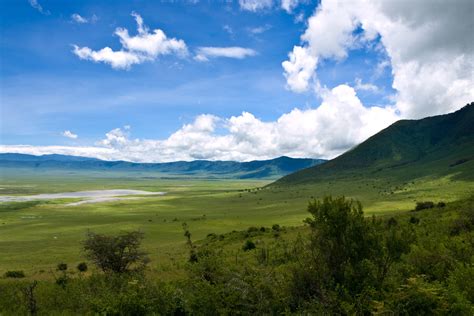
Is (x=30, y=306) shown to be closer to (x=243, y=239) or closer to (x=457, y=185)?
(x=243, y=239)

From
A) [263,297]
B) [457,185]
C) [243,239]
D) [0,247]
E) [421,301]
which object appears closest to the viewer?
[421,301]

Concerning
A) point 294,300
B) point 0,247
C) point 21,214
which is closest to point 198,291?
point 294,300

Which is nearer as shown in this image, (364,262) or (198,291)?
(364,262)

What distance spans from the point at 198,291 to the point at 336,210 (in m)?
7.43

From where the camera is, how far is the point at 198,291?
17125 mm

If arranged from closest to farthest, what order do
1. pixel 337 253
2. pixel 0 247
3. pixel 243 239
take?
pixel 337 253 → pixel 243 239 → pixel 0 247

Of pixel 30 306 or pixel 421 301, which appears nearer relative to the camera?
pixel 421 301

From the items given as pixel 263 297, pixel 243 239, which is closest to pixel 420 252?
pixel 263 297

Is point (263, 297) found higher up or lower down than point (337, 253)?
lower down

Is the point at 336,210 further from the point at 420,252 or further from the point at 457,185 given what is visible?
the point at 457,185

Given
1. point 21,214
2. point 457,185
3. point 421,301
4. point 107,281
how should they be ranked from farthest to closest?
point 457,185 < point 21,214 < point 107,281 < point 421,301

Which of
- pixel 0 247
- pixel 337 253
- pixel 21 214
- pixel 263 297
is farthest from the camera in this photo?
pixel 21 214

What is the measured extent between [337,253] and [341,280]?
47.5 inches

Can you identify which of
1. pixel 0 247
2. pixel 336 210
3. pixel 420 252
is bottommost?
pixel 0 247
